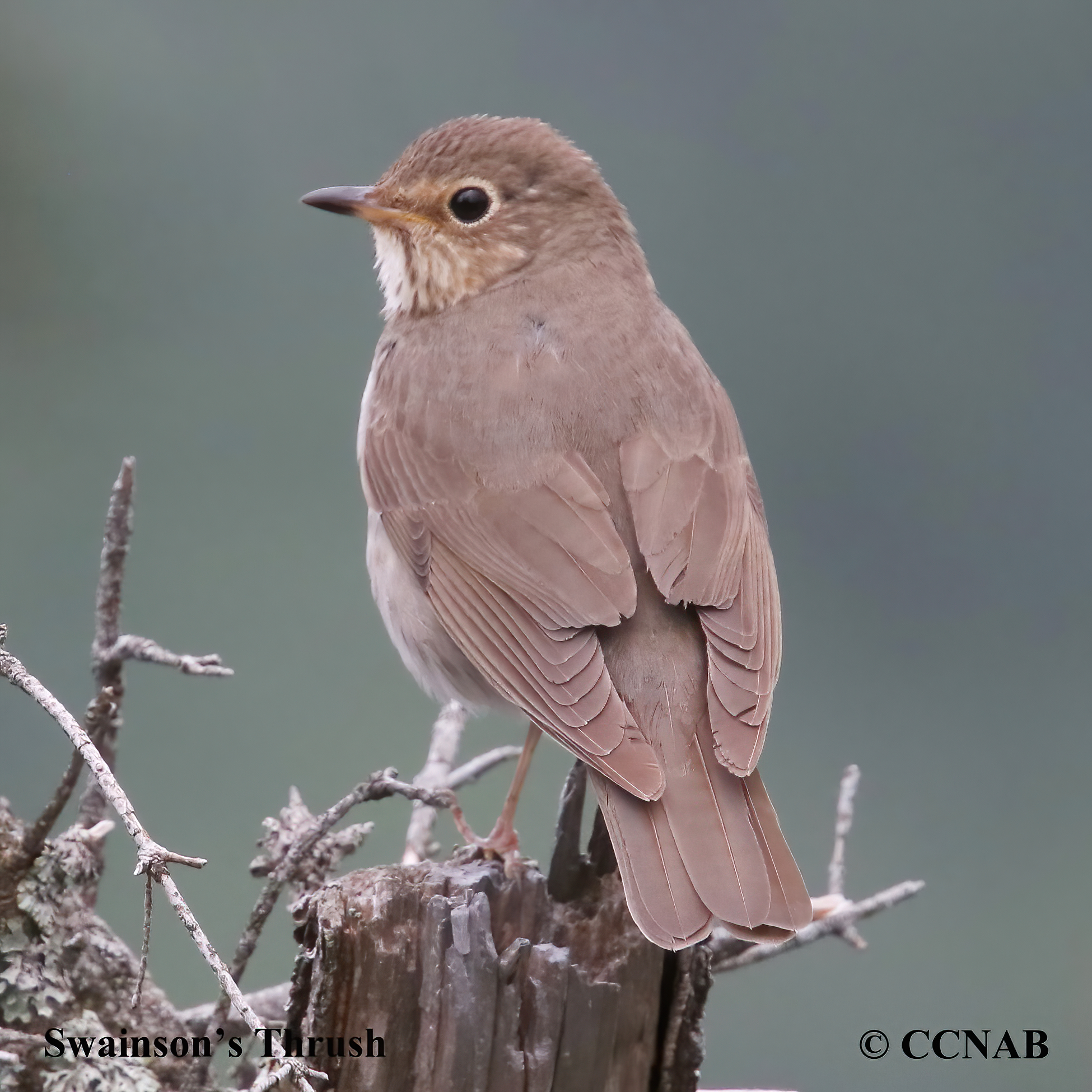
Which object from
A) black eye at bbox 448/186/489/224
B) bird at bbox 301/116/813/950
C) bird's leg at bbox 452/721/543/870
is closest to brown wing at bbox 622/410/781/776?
bird at bbox 301/116/813/950

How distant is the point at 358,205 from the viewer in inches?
146

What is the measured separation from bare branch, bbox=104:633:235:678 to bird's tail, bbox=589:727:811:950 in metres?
0.78

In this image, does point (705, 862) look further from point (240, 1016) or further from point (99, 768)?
point (99, 768)

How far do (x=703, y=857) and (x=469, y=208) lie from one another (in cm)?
200

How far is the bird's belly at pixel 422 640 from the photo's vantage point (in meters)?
3.34

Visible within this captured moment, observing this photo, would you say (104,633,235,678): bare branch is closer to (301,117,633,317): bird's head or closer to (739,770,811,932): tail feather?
(739,770,811,932): tail feather

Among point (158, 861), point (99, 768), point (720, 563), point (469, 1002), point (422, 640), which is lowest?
point (469, 1002)

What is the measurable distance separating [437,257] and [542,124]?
50 cm

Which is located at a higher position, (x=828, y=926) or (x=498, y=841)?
(x=498, y=841)

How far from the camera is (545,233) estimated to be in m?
3.85

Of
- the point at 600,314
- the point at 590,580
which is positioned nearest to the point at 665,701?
the point at 590,580

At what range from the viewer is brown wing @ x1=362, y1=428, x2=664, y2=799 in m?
2.78

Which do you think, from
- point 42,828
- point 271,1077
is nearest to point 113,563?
point 42,828

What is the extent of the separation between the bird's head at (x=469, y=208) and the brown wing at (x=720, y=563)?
796 millimetres
